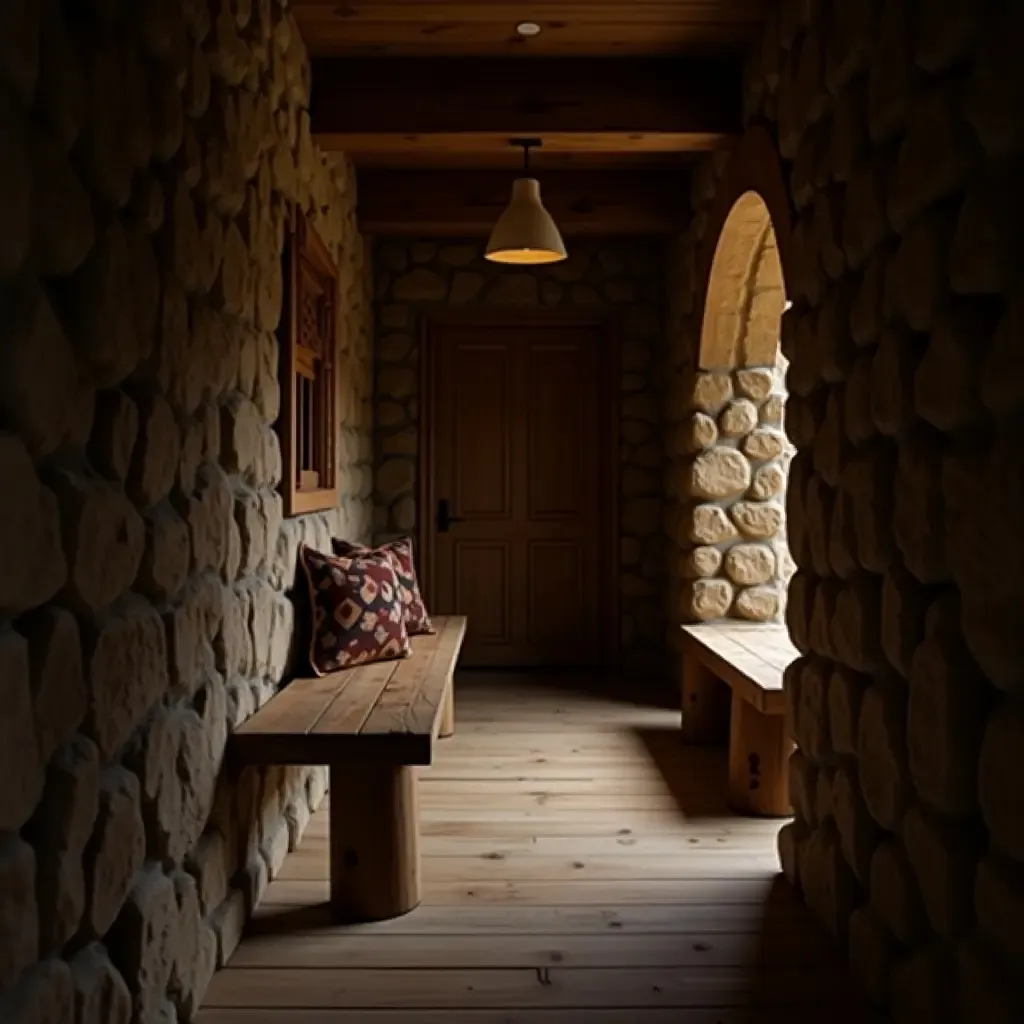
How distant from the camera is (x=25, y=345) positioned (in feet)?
4.15

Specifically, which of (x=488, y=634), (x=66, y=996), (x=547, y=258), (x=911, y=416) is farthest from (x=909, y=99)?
(x=488, y=634)

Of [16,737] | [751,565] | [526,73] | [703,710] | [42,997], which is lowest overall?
[703,710]

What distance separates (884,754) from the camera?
1975 millimetres

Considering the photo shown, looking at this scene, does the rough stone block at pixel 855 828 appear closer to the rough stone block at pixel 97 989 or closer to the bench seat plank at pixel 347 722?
the bench seat plank at pixel 347 722

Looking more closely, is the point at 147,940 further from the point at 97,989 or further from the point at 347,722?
the point at 347,722

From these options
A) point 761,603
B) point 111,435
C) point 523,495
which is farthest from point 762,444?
point 111,435

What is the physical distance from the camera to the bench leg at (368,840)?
2447 mm

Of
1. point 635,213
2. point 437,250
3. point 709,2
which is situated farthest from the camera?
point 437,250

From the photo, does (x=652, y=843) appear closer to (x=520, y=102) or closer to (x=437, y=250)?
(x=520, y=102)

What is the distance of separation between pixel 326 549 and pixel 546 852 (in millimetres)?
1548

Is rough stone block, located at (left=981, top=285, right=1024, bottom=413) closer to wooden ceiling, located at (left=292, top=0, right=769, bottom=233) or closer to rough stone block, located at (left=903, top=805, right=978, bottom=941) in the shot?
rough stone block, located at (left=903, top=805, right=978, bottom=941)

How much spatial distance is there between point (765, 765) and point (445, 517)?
2966 mm

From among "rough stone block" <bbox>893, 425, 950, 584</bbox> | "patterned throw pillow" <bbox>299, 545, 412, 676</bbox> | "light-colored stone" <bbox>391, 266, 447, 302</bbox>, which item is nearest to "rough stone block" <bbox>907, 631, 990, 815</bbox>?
"rough stone block" <bbox>893, 425, 950, 584</bbox>

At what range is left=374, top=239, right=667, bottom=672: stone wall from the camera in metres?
5.74
